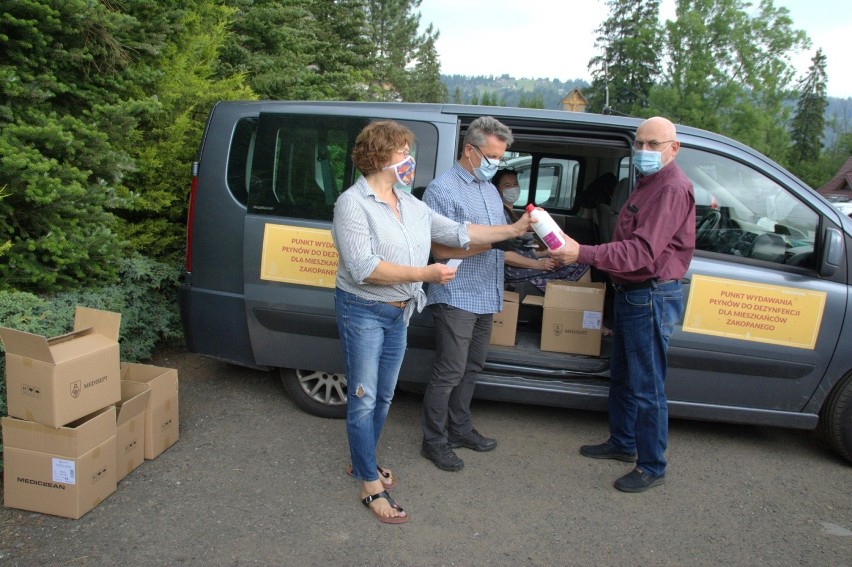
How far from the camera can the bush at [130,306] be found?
3.35 meters

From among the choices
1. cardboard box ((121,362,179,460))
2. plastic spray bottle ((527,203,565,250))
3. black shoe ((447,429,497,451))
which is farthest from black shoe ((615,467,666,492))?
cardboard box ((121,362,179,460))

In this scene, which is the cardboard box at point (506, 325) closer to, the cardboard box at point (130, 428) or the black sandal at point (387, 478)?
the black sandal at point (387, 478)

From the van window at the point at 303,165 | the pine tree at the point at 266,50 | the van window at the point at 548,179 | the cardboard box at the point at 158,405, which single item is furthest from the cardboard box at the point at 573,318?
the pine tree at the point at 266,50

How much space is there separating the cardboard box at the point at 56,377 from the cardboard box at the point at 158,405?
1.19ft

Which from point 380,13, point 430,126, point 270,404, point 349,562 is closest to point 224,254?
point 270,404

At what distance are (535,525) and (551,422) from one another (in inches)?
47.5

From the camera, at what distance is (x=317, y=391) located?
13.3 feet

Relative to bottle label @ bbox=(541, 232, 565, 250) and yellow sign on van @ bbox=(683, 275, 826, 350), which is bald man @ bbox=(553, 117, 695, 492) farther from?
yellow sign on van @ bbox=(683, 275, 826, 350)

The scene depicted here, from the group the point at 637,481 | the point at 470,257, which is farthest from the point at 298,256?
the point at 637,481

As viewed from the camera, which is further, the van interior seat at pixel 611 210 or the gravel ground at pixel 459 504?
the van interior seat at pixel 611 210

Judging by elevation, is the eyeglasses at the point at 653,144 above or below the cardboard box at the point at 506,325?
above

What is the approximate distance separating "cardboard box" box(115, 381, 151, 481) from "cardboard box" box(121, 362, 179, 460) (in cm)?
3

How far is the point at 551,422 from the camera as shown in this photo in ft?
13.6

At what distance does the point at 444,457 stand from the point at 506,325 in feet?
3.35
